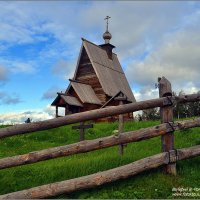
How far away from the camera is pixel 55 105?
104 feet

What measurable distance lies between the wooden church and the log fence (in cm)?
2149

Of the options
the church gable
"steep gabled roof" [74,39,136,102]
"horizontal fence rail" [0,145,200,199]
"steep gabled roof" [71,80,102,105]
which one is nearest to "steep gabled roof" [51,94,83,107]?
"steep gabled roof" [71,80,102,105]

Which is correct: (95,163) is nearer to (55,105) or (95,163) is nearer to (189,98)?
Answer: (189,98)

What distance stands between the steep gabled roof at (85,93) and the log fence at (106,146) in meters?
24.0

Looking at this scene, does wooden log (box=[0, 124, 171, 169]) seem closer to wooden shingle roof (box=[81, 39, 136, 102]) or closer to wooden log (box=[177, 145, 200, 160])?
wooden log (box=[177, 145, 200, 160])

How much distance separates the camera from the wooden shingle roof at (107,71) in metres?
34.6

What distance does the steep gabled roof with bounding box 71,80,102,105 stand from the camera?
3225cm

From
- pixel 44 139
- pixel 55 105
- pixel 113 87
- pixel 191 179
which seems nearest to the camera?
pixel 191 179

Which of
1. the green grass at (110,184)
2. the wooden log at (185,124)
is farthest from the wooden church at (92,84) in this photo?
the green grass at (110,184)

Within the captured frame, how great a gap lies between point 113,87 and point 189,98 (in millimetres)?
27739

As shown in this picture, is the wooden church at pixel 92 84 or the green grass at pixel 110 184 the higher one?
the wooden church at pixel 92 84

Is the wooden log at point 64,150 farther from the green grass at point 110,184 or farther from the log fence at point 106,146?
the green grass at point 110,184

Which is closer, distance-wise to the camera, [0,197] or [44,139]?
[0,197]

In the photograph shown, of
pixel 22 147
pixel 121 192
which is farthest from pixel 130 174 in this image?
pixel 22 147
